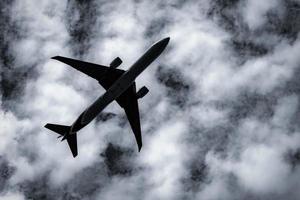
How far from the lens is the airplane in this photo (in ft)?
196

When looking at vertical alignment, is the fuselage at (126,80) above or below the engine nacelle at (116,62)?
below

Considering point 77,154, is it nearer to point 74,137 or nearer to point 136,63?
point 74,137

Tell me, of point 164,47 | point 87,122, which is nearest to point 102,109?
point 87,122

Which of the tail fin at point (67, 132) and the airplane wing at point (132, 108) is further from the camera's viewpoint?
the airplane wing at point (132, 108)

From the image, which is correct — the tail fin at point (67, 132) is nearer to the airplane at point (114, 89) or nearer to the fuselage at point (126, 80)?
the airplane at point (114, 89)

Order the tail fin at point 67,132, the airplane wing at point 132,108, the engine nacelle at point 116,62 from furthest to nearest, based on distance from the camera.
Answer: the airplane wing at point 132,108 → the tail fin at point 67,132 → the engine nacelle at point 116,62

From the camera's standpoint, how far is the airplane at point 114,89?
59.8 m

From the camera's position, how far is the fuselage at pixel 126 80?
59.5m

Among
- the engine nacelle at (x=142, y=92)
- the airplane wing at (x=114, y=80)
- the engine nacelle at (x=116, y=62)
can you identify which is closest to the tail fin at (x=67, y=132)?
the airplane wing at (x=114, y=80)

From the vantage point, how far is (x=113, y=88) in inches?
2376

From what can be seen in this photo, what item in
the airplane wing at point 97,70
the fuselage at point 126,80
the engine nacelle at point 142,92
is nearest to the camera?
the fuselage at point 126,80

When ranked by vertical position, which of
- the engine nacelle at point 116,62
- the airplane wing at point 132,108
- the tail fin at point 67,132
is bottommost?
the tail fin at point 67,132

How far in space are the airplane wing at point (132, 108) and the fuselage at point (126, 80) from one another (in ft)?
27.1

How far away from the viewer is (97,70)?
222ft
